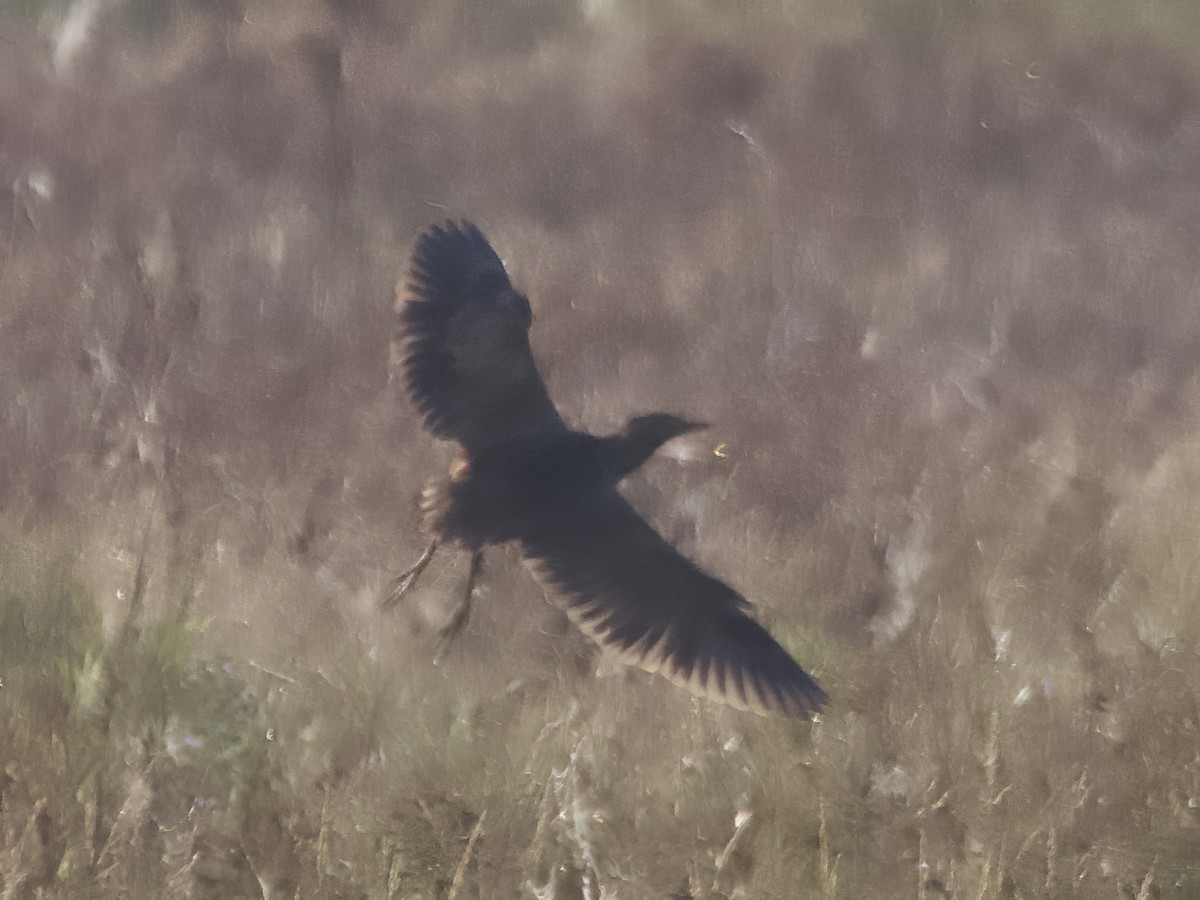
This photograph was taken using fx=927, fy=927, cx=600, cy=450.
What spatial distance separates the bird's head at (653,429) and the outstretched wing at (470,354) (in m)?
0.11

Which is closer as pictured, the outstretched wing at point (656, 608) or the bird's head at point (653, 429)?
the outstretched wing at point (656, 608)

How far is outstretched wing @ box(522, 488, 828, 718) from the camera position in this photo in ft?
3.88

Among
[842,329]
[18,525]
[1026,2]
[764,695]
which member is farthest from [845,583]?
[18,525]

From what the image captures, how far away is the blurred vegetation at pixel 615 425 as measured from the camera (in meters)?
1.28

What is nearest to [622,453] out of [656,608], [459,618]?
[656,608]

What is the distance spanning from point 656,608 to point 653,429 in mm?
252

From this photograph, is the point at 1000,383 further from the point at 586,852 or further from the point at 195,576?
the point at 195,576

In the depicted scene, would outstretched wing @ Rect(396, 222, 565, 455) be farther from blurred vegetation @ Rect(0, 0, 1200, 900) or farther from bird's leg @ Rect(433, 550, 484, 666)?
bird's leg @ Rect(433, 550, 484, 666)

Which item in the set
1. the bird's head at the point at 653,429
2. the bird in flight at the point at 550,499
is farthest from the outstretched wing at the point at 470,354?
the bird's head at the point at 653,429

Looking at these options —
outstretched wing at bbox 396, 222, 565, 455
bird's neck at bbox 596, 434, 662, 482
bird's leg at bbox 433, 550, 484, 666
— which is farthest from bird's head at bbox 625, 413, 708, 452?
bird's leg at bbox 433, 550, 484, 666

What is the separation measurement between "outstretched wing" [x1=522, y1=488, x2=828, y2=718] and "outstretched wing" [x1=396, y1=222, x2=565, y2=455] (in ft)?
0.50

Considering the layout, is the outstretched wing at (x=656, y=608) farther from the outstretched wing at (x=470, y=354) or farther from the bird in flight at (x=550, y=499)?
the outstretched wing at (x=470, y=354)

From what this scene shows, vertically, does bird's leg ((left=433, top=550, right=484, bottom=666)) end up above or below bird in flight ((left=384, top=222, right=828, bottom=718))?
below

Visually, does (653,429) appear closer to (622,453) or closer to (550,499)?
(622,453)
